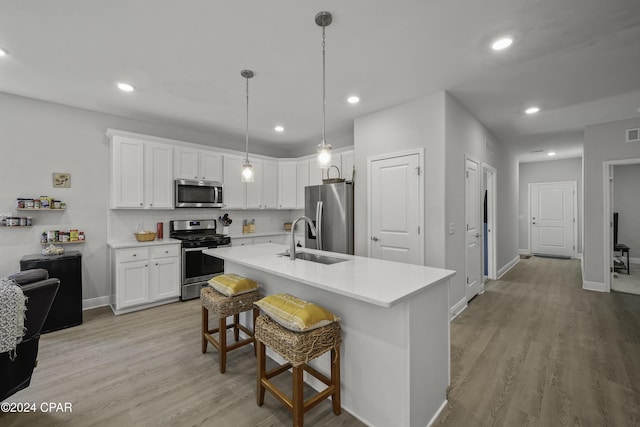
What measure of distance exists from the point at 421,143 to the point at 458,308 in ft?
7.22

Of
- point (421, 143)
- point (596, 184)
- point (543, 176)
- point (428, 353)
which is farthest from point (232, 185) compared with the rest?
point (543, 176)

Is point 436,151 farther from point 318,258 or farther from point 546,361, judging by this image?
point 546,361

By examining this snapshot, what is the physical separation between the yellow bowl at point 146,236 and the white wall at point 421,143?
3.07 m

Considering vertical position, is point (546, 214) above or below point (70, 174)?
below

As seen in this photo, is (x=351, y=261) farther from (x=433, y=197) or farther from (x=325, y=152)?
(x=433, y=197)

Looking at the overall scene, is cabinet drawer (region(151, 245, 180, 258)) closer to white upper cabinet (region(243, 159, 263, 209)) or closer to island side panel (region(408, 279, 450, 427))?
white upper cabinet (region(243, 159, 263, 209))

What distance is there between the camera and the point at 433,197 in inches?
131

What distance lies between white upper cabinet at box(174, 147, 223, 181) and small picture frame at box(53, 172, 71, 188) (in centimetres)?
128

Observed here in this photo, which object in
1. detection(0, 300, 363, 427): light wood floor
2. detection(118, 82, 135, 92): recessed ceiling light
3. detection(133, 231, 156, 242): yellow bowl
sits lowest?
detection(0, 300, 363, 427): light wood floor

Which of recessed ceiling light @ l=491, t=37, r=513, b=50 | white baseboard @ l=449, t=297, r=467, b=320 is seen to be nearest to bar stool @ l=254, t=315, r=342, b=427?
white baseboard @ l=449, t=297, r=467, b=320

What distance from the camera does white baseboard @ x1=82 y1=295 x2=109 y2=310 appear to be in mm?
3842

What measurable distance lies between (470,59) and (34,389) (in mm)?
4587

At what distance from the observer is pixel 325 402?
198cm

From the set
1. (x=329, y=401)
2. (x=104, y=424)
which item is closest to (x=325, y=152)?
(x=329, y=401)
